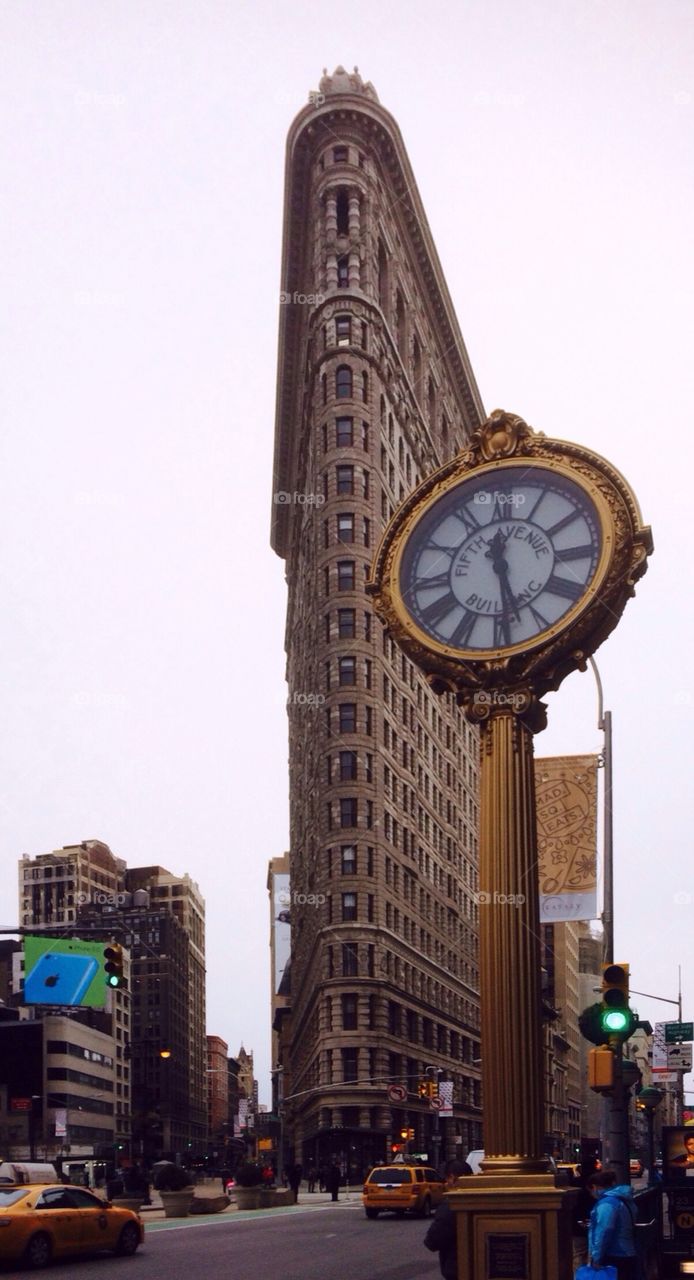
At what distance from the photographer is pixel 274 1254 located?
950 inches

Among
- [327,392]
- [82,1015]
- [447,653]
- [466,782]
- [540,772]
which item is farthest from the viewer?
[82,1015]

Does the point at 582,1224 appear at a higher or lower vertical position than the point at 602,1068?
lower

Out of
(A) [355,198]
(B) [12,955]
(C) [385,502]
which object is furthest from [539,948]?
(B) [12,955]

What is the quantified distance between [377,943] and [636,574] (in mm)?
65980

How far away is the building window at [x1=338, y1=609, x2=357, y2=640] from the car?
53.8 m

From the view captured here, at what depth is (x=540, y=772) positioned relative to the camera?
18266 millimetres

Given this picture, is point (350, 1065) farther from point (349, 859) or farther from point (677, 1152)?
point (677, 1152)

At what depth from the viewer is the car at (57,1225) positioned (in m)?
23.1

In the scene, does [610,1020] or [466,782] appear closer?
[610,1020]

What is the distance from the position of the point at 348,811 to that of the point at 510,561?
2537 inches

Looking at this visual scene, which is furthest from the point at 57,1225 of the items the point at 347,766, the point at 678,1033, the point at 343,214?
the point at 343,214

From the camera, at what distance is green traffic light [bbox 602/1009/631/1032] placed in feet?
41.7

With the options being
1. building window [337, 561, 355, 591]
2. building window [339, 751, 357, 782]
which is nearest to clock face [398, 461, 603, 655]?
building window [339, 751, 357, 782]

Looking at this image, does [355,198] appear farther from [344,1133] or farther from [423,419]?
[344,1133]
